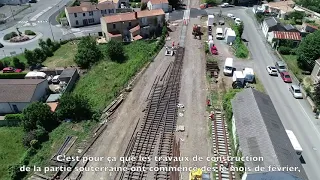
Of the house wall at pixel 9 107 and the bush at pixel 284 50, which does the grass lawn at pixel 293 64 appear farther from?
the house wall at pixel 9 107

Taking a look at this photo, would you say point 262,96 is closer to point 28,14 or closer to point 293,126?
point 293,126

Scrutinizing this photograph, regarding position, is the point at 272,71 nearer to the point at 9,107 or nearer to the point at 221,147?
the point at 221,147

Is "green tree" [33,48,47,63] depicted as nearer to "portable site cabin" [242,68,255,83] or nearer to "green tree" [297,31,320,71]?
"portable site cabin" [242,68,255,83]

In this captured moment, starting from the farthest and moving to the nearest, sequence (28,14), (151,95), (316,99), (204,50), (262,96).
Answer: (28,14) < (204,50) < (151,95) < (316,99) < (262,96)

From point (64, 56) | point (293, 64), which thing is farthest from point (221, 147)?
point (64, 56)

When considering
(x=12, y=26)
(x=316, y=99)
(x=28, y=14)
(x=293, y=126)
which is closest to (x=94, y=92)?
(x=293, y=126)
